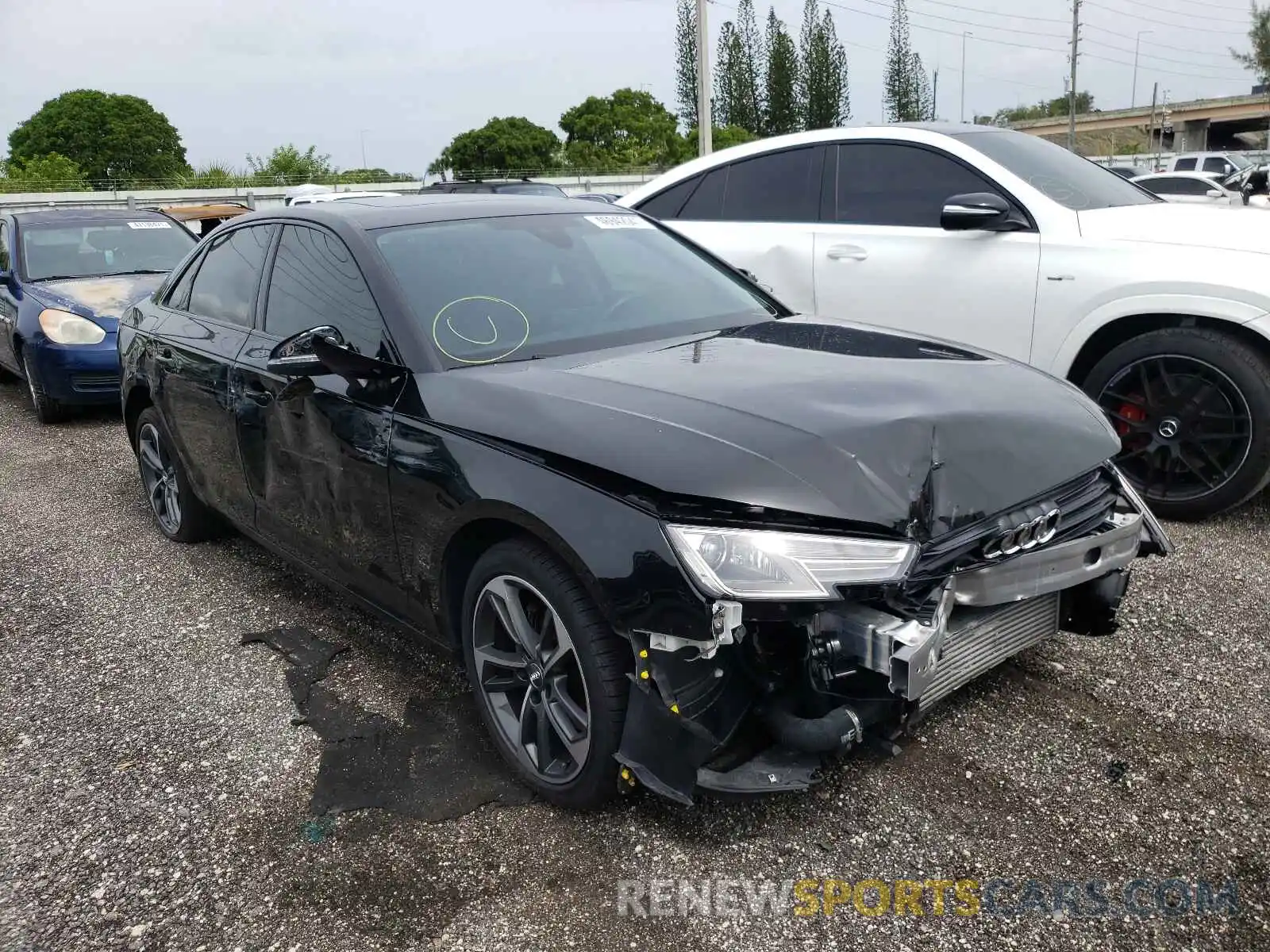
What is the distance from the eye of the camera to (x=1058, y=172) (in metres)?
5.21

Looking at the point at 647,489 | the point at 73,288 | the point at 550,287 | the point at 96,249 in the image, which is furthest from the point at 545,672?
the point at 96,249

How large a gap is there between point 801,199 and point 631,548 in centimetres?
405

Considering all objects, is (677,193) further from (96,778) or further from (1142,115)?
(1142,115)

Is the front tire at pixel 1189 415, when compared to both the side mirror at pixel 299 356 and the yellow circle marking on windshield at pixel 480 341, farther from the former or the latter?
the side mirror at pixel 299 356

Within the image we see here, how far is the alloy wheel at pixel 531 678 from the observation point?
8.39 ft

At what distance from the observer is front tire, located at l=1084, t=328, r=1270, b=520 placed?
425 centimetres

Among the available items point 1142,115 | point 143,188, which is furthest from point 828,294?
point 1142,115

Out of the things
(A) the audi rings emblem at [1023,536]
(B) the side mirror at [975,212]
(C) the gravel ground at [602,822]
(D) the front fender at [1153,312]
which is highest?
(B) the side mirror at [975,212]

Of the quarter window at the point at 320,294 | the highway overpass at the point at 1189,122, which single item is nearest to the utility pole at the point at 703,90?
the quarter window at the point at 320,294

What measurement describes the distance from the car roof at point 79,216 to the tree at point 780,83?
2672 inches

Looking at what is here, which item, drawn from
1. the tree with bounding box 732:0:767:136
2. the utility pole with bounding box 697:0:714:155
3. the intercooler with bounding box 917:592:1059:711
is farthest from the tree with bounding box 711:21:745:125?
the intercooler with bounding box 917:592:1059:711

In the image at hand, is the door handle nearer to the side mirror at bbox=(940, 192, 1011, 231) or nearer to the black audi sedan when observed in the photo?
the side mirror at bbox=(940, 192, 1011, 231)

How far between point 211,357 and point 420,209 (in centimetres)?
110

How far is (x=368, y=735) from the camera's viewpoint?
313 cm
